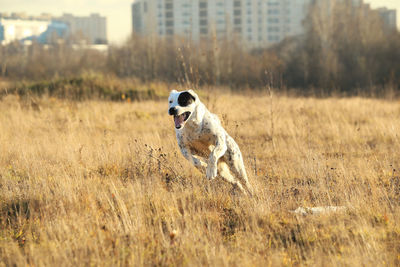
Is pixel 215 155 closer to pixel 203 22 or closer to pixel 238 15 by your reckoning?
pixel 203 22

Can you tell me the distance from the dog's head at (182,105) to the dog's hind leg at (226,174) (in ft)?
2.75

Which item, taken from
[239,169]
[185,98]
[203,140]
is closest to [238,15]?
[239,169]

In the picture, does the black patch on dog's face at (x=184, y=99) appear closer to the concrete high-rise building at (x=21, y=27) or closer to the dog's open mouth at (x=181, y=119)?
the dog's open mouth at (x=181, y=119)

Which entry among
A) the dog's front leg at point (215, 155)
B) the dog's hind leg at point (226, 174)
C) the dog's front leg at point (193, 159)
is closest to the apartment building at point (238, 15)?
the dog's hind leg at point (226, 174)

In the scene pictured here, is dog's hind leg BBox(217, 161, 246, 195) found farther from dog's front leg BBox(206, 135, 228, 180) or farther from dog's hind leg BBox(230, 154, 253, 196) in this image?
dog's front leg BBox(206, 135, 228, 180)

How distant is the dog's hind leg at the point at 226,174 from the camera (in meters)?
5.00

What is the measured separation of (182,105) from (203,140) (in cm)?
51

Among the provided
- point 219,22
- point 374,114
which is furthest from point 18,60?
point 219,22

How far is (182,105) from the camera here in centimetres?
441

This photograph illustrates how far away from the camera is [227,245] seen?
409 cm

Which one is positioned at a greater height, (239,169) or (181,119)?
(181,119)

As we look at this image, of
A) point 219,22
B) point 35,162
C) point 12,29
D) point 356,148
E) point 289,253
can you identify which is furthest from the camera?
point 12,29

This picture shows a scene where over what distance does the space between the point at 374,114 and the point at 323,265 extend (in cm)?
993

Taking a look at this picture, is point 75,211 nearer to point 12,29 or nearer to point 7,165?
point 7,165
